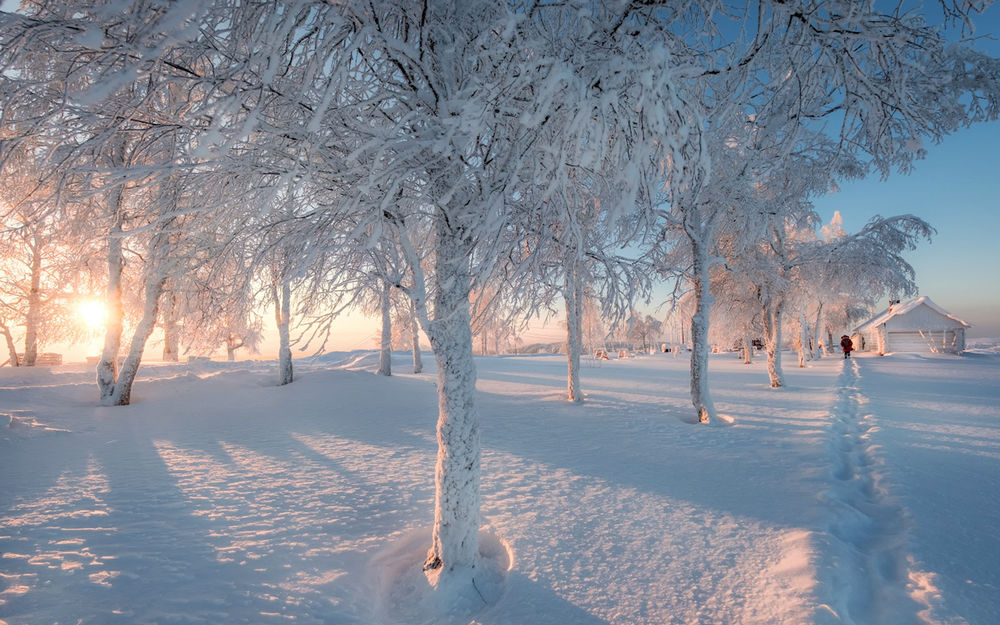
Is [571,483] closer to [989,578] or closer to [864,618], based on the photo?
[864,618]

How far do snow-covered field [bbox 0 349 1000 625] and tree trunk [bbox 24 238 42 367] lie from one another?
6.48 metres

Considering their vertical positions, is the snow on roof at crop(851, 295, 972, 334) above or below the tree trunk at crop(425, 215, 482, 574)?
above

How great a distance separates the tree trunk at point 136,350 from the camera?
1126 cm

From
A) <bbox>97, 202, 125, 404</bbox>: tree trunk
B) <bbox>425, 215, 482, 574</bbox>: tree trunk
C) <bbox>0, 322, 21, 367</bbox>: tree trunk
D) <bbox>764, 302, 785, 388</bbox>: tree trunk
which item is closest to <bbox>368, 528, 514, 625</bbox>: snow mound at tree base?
<bbox>425, 215, 482, 574</bbox>: tree trunk

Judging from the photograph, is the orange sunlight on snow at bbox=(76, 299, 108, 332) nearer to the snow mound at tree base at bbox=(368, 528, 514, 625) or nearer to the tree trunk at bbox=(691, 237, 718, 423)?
the snow mound at tree base at bbox=(368, 528, 514, 625)

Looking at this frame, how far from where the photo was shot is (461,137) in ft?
10.3

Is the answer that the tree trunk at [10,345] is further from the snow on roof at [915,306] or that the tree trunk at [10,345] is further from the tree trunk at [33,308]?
the snow on roof at [915,306]

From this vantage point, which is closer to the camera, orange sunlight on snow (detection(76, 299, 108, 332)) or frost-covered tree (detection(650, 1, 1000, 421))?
frost-covered tree (detection(650, 1, 1000, 421))

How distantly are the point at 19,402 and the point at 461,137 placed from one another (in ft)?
48.1

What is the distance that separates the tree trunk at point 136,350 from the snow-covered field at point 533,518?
1301 mm

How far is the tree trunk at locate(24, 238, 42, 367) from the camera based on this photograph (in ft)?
44.8

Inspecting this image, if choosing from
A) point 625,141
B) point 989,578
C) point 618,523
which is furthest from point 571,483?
point 625,141

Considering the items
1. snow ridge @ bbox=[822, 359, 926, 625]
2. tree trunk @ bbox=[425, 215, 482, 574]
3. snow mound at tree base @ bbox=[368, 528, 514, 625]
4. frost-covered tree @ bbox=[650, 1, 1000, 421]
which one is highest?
frost-covered tree @ bbox=[650, 1, 1000, 421]

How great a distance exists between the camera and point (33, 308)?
588 inches
